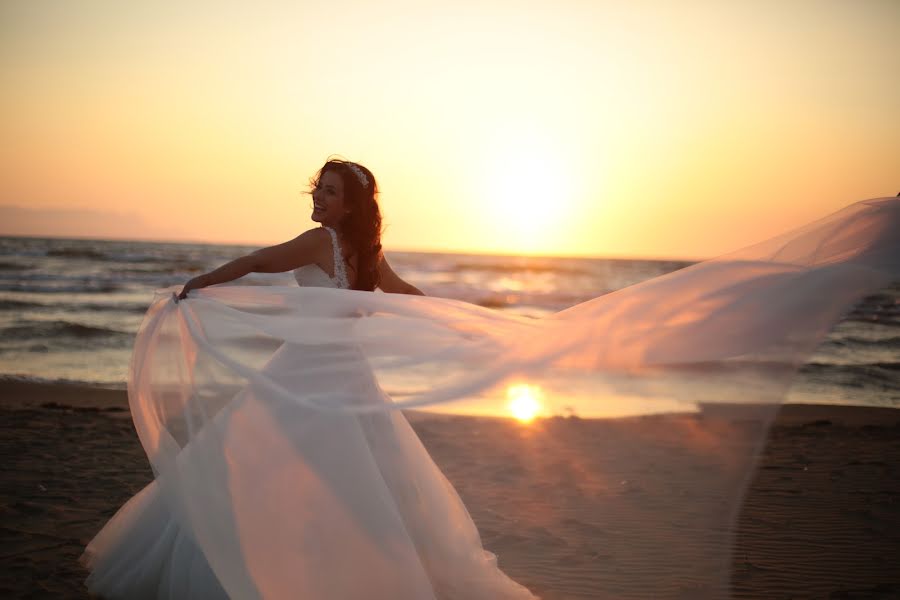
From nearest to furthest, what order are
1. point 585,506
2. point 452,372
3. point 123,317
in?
point 452,372 → point 585,506 → point 123,317

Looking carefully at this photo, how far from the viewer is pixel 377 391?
12.2 ft

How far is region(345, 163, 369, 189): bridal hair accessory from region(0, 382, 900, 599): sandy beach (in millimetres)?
1786

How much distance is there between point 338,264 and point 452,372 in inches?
35.4

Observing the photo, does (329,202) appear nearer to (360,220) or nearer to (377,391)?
(360,220)

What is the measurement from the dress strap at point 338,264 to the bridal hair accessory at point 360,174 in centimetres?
32

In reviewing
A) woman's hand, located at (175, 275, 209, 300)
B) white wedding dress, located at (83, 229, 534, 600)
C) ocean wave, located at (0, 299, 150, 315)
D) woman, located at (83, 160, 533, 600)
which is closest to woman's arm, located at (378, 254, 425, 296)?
woman, located at (83, 160, 533, 600)

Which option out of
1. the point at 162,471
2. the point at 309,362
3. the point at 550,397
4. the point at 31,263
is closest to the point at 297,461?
the point at 309,362

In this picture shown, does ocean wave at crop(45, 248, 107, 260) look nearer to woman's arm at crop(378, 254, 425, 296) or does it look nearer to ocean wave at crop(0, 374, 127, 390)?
ocean wave at crop(0, 374, 127, 390)

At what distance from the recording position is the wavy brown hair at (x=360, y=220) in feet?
13.4

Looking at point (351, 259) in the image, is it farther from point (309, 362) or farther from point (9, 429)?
point (9, 429)

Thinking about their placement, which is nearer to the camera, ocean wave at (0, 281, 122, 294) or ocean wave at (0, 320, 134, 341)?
ocean wave at (0, 320, 134, 341)

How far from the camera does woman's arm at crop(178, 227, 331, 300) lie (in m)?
3.82

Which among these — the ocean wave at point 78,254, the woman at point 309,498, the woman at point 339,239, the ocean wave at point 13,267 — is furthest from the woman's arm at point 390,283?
the ocean wave at point 78,254

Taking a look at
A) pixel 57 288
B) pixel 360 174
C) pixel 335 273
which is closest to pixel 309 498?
pixel 335 273
